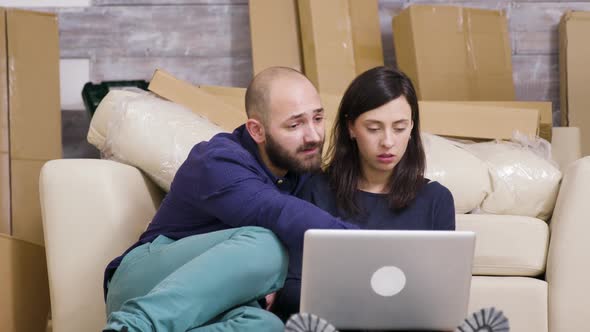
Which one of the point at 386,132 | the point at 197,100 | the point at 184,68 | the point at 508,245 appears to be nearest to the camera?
the point at 386,132

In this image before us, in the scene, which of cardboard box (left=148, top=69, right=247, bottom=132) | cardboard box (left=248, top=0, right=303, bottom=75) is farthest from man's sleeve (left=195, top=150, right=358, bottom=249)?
cardboard box (left=248, top=0, right=303, bottom=75)

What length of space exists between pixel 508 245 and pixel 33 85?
5.06 feet

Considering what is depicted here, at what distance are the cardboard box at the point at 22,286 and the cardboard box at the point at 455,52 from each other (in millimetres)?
1342

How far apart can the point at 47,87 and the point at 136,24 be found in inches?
18.8

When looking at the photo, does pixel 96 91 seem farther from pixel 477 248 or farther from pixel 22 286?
pixel 477 248

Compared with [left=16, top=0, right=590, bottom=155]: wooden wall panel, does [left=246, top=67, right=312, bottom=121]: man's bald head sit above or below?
below

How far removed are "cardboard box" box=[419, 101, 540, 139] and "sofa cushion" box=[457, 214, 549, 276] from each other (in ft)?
1.55

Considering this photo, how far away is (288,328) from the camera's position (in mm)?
1433

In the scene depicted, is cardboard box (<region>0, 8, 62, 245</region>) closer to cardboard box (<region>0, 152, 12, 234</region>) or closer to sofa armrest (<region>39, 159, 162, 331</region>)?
cardboard box (<region>0, 152, 12, 234</region>)

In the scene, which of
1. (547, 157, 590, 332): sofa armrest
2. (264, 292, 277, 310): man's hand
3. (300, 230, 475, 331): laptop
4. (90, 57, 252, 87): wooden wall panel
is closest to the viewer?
(300, 230, 475, 331): laptop

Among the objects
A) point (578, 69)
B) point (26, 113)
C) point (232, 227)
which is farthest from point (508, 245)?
point (26, 113)

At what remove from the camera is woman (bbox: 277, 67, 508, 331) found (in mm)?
1982

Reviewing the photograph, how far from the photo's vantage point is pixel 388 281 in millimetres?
1533

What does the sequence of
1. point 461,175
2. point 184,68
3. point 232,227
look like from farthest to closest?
point 184,68 → point 461,175 → point 232,227
